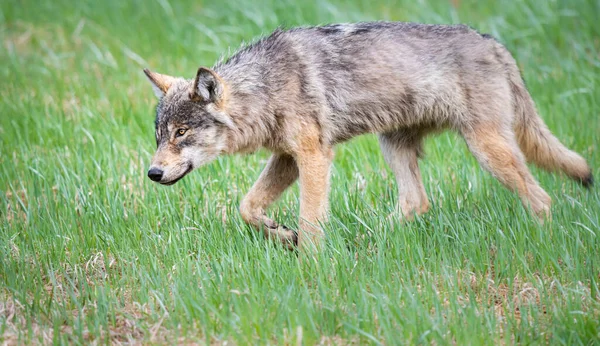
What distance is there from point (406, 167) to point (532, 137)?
3.46ft

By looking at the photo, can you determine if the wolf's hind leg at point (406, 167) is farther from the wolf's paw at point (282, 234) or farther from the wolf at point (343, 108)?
the wolf's paw at point (282, 234)

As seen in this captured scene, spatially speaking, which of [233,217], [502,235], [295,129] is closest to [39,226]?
[233,217]

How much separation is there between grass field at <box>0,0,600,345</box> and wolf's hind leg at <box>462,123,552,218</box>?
0.53 feet

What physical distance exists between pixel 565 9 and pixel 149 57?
571 centimetres

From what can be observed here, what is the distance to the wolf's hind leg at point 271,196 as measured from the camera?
5871 mm

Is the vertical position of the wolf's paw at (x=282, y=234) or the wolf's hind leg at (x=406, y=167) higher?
the wolf's hind leg at (x=406, y=167)

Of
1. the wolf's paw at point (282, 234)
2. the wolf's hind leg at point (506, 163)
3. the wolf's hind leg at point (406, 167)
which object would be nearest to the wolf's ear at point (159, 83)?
the wolf's paw at point (282, 234)

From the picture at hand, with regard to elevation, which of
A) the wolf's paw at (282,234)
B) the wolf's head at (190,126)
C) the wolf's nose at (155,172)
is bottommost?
the wolf's paw at (282,234)

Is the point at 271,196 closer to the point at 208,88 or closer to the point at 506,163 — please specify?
the point at 208,88

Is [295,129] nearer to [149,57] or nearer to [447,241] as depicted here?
[447,241]

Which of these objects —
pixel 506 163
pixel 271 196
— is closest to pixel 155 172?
pixel 271 196

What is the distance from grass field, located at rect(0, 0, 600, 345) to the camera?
439 cm

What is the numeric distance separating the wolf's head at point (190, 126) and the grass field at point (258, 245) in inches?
21.4

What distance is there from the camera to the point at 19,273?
5152 millimetres
